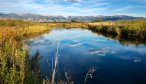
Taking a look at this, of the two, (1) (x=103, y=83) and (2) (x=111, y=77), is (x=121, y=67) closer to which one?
(2) (x=111, y=77)

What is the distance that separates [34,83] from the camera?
7418 millimetres

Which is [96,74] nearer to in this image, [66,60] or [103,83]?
[103,83]

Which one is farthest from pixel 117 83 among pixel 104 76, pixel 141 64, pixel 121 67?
pixel 141 64

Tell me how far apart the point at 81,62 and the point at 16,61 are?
712 cm

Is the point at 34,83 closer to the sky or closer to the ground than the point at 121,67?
closer to the sky

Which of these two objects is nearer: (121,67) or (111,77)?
(111,77)

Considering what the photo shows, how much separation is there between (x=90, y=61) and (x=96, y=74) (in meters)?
3.48

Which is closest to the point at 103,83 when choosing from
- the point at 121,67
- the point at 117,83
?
the point at 117,83

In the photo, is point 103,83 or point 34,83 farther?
point 103,83

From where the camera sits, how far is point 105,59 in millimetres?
16594

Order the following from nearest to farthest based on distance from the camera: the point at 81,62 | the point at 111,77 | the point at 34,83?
the point at 34,83
the point at 111,77
the point at 81,62

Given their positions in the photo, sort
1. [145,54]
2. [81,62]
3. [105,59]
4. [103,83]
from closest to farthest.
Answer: [103,83] → [81,62] → [105,59] → [145,54]

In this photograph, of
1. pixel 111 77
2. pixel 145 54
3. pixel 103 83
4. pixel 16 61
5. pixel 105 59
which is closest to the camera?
pixel 16 61

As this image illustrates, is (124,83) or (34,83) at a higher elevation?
(34,83)
